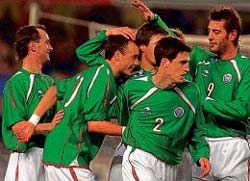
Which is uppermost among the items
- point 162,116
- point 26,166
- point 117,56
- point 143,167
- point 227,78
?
point 117,56

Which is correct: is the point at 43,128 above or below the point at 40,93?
below

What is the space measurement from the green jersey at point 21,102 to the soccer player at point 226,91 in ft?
2.19

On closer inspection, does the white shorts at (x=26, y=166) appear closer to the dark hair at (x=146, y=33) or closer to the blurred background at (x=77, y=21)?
the dark hair at (x=146, y=33)

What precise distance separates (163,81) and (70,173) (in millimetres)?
600

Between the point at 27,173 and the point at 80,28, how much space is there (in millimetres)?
2073

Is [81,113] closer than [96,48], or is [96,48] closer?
[81,113]

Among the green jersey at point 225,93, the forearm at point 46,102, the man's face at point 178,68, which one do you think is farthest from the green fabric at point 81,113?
the green jersey at point 225,93

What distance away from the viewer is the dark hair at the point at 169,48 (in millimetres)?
3863

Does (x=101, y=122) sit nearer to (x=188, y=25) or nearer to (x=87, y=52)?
(x=87, y=52)

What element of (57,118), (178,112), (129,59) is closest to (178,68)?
(178,112)

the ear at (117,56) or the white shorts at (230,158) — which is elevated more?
the ear at (117,56)

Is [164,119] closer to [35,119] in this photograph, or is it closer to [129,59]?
[129,59]

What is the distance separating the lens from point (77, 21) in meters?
6.26

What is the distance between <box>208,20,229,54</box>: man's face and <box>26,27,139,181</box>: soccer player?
1.22ft
